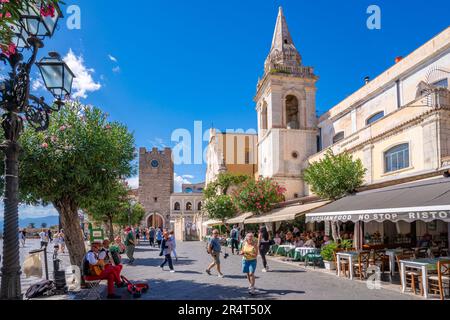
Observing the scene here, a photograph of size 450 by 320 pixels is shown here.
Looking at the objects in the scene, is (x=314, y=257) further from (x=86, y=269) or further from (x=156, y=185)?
(x=156, y=185)

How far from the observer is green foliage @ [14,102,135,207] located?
932cm

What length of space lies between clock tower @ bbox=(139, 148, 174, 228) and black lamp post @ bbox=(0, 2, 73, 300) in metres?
66.0

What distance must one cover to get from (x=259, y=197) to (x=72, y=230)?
1467 cm

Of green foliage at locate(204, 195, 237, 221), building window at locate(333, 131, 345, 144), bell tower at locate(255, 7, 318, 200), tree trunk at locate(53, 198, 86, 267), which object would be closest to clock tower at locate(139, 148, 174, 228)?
green foliage at locate(204, 195, 237, 221)

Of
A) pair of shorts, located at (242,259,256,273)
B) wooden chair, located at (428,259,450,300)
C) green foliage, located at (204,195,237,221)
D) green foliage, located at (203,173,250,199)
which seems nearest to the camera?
wooden chair, located at (428,259,450,300)

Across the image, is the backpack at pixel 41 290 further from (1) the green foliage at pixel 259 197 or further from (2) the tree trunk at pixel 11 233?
(1) the green foliage at pixel 259 197

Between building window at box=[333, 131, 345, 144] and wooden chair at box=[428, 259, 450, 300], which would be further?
building window at box=[333, 131, 345, 144]

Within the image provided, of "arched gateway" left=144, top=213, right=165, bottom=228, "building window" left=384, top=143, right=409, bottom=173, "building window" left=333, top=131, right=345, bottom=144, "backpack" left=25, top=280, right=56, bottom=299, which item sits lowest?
"arched gateway" left=144, top=213, right=165, bottom=228

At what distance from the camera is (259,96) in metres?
34.2

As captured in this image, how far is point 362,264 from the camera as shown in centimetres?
1160

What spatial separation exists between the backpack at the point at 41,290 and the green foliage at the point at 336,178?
11.9m

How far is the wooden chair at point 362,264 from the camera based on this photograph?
1132cm

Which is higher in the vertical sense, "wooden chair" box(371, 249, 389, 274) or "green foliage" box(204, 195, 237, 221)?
"green foliage" box(204, 195, 237, 221)

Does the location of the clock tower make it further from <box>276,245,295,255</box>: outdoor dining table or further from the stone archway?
<box>276,245,295,255</box>: outdoor dining table
